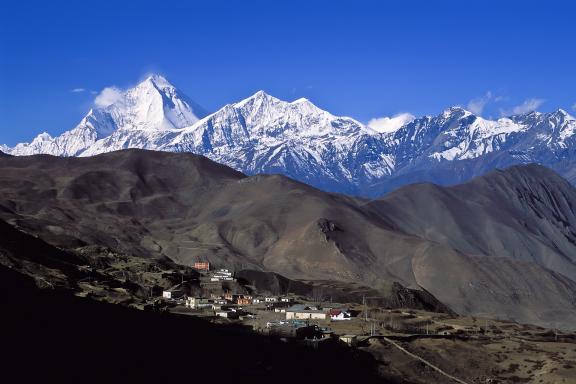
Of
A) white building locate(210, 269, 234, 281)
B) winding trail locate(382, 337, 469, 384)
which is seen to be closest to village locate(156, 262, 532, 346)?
winding trail locate(382, 337, 469, 384)

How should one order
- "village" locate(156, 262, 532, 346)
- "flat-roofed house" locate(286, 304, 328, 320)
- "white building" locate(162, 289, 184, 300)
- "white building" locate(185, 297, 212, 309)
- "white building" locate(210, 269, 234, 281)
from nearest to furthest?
1. "village" locate(156, 262, 532, 346)
2. "flat-roofed house" locate(286, 304, 328, 320)
3. "white building" locate(185, 297, 212, 309)
4. "white building" locate(162, 289, 184, 300)
5. "white building" locate(210, 269, 234, 281)

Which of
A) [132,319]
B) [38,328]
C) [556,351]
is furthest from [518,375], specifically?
[38,328]

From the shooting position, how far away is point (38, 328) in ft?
197

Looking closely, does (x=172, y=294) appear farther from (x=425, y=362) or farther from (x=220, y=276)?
(x=425, y=362)

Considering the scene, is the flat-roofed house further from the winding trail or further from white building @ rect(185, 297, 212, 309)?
the winding trail

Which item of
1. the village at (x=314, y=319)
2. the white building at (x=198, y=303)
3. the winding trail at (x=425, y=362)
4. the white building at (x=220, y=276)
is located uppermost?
the white building at (x=220, y=276)

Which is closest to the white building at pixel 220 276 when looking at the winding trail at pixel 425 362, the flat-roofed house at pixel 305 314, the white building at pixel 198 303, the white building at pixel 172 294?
the white building at pixel 172 294

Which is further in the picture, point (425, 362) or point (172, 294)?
point (172, 294)

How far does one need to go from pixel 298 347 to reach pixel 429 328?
119 ft

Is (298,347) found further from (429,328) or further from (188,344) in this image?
(429,328)

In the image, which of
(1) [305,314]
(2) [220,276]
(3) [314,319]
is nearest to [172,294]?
(1) [305,314]

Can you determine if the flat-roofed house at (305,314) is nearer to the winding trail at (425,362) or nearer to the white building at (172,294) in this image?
the winding trail at (425,362)

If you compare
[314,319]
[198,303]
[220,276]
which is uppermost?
[220,276]

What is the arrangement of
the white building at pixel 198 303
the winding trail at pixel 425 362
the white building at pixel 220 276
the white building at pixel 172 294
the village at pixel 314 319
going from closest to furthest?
the winding trail at pixel 425 362 → the village at pixel 314 319 → the white building at pixel 198 303 → the white building at pixel 172 294 → the white building at pixel 220 276
